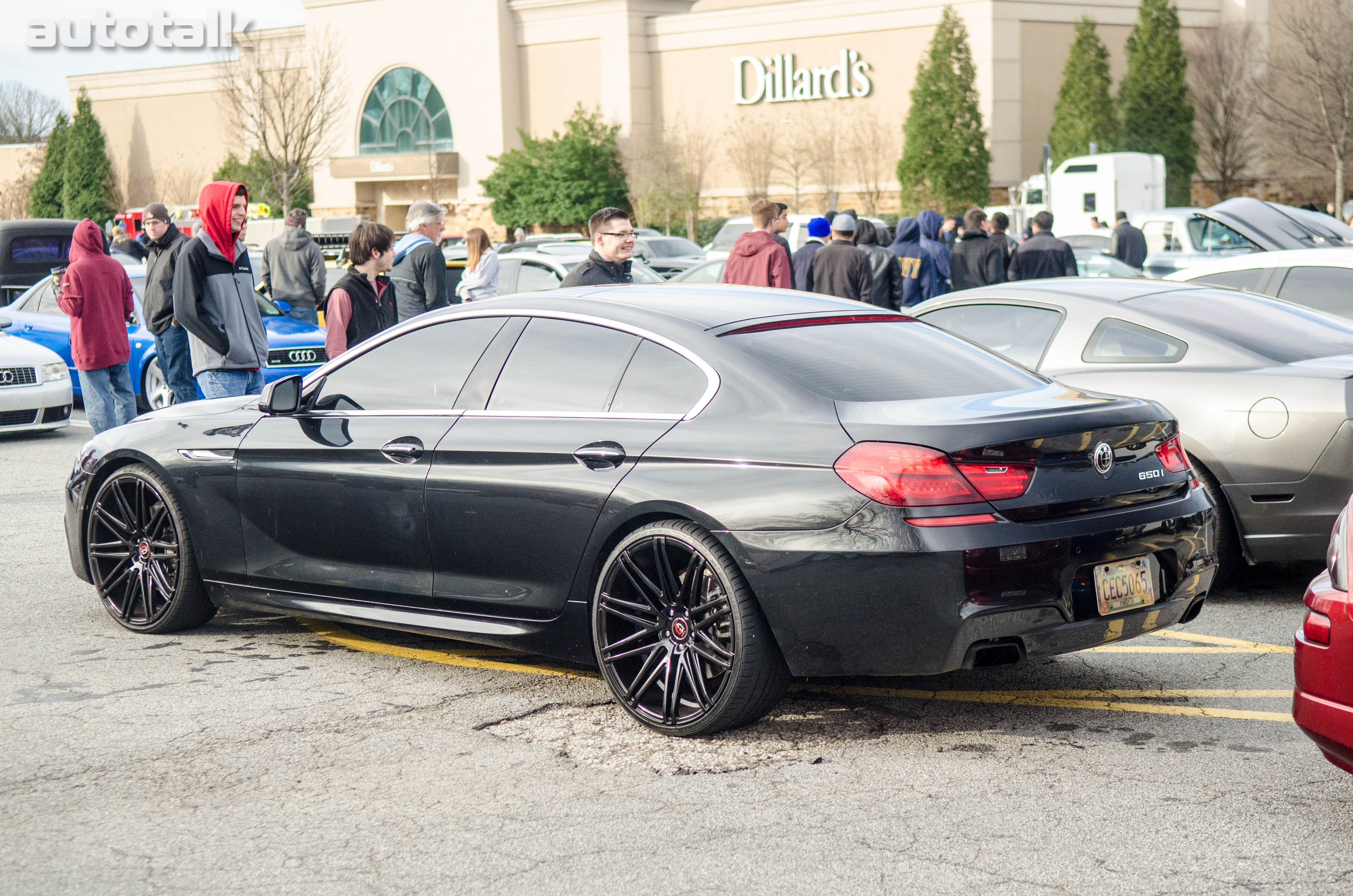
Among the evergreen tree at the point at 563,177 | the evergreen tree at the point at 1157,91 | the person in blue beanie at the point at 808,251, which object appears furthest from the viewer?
the evergreen tree at the point at 563,177

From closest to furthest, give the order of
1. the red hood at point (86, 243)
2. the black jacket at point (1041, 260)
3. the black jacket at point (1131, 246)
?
the red hood at point (86, 243) → the black jacket at point (1041, 260) → the black jacket at point (1131, 246)

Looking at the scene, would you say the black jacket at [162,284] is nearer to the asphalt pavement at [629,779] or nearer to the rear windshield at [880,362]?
the asphalt pavement at [629,779]

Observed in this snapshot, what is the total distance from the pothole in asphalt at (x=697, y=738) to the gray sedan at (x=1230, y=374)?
1820 millimetres

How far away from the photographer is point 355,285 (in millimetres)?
8508

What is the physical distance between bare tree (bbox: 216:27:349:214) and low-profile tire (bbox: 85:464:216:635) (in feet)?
161

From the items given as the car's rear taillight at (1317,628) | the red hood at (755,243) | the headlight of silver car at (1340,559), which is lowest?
the car's rear taillight at (1317,628)

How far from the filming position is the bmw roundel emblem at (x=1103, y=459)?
15.3 ft

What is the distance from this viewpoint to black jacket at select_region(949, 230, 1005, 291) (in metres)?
14.7

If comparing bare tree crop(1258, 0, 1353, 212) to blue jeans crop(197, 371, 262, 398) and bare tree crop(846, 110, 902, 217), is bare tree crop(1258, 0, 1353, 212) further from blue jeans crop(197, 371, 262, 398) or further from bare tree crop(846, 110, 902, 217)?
blue jeans crop(197, 371, 262, 398)

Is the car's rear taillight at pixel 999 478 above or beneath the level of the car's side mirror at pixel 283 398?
beneath

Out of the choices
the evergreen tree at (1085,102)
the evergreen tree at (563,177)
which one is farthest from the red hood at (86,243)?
A: the evergreen tree at (563,177)

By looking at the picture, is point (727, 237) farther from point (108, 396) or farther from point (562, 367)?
point (562, 367)

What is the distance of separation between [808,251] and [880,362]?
8.40 meters

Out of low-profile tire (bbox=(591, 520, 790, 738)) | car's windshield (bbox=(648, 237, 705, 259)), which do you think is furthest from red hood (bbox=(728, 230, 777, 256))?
car's windshield (bbox=(648, 237, 705, 259))
